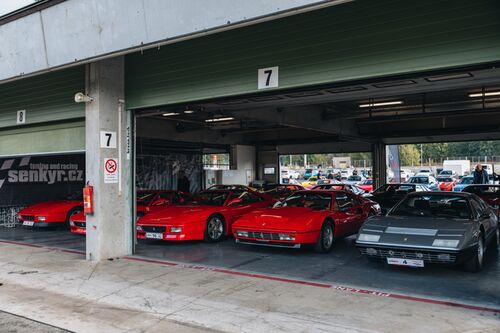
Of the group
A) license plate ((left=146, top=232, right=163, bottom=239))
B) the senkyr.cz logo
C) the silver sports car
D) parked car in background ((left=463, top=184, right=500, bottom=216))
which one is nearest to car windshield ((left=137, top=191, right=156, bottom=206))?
license plate ((left=146, top=232, right=163, bottom=239))

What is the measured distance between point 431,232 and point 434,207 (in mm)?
1225

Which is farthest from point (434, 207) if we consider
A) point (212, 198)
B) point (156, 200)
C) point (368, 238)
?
point (156, 200)

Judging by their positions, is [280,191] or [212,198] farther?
[280,191]

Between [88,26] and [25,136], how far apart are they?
5.53 m

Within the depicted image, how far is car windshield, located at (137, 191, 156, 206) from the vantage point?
39.2 feet

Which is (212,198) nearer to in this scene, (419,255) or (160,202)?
(160,202)

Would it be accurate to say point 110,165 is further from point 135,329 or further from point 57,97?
point 135,329

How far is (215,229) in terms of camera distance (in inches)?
396

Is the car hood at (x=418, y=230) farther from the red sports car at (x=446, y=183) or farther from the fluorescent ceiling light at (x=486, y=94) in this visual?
the red sports car at (x=446, y=183)

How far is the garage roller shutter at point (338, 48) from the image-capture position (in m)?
5.03

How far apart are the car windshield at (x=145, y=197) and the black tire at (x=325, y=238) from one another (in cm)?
561

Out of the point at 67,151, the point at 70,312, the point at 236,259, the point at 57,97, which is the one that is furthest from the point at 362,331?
the point at 57,97

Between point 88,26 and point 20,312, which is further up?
point 88,26

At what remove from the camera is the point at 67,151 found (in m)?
9.49
